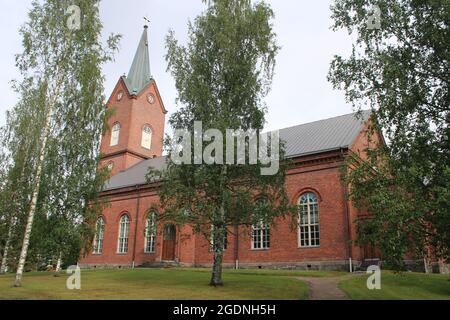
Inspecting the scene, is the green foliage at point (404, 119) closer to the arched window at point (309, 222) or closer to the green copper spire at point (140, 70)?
the arched window at point (309, 222)

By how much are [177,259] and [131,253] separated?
19.2ft

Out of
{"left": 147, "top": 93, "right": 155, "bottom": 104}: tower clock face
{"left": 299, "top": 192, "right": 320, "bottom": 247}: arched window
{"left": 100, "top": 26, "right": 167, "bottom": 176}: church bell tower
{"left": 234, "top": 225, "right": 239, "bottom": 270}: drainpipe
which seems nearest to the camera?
{"left": 299, "top": 192, "right": 320, "bottom": 247}: arched window

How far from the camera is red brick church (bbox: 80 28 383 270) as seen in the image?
71.9ft

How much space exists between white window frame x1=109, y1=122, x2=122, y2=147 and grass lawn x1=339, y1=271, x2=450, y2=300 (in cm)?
3152

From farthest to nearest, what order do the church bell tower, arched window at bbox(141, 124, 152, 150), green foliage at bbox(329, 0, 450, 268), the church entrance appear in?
arched window at bbox(141, 124, 152, 150), the church bell tower, the church entrance, green foliage at bbox(329, 0, 450, 268)

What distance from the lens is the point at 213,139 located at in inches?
600

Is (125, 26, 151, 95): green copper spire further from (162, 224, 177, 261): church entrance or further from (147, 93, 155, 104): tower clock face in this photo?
(162, 224, 177, 261): church entrance

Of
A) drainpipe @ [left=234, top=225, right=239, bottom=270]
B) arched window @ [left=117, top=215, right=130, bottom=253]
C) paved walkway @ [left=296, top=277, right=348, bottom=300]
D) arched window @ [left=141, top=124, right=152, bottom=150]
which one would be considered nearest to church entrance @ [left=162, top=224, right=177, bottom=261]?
arched window @ [left=117, top=215, right=130, bottom=253]

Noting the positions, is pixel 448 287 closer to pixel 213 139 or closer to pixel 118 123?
pixel 213 139

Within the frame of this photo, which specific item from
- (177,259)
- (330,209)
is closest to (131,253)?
(177,259)
